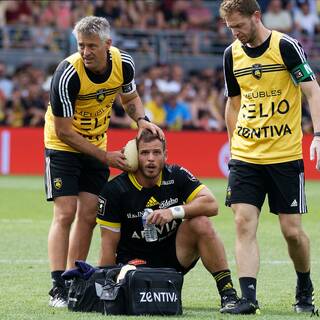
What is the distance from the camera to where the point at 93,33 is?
8.23 meters

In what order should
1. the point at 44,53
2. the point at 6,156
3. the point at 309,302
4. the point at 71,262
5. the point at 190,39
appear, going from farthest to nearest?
the point at 190,39, the point at 44,53, the point at 6,156, the point at 71,262, the point at 309,302

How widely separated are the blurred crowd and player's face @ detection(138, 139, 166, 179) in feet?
51.0

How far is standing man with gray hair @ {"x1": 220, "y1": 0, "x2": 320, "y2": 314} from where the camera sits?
7918 mm

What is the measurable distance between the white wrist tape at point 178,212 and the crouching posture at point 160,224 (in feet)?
0.05

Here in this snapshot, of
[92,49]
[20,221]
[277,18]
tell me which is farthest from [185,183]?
[277,18]

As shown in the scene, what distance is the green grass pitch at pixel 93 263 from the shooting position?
795 centimetres

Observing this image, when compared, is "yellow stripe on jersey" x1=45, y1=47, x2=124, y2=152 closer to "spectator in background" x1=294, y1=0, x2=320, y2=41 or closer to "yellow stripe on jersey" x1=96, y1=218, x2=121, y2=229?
"yellow stripe on jersey" x1=96, y1=218, x2=121, y2=229

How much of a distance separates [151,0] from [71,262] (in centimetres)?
2018

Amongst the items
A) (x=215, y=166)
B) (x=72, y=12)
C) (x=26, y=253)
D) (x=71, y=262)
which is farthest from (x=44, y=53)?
(x=71, y=262)

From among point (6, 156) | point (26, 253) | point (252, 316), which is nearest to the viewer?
point (252, 316)

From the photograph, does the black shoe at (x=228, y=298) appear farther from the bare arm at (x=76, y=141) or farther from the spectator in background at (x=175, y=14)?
the spectator in background at (x=175, y=14)

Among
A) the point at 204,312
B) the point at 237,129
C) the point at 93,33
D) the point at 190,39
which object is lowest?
the point at 204,312

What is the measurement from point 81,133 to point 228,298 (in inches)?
71.3

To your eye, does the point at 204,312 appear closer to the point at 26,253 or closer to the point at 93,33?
the point at 93,33
